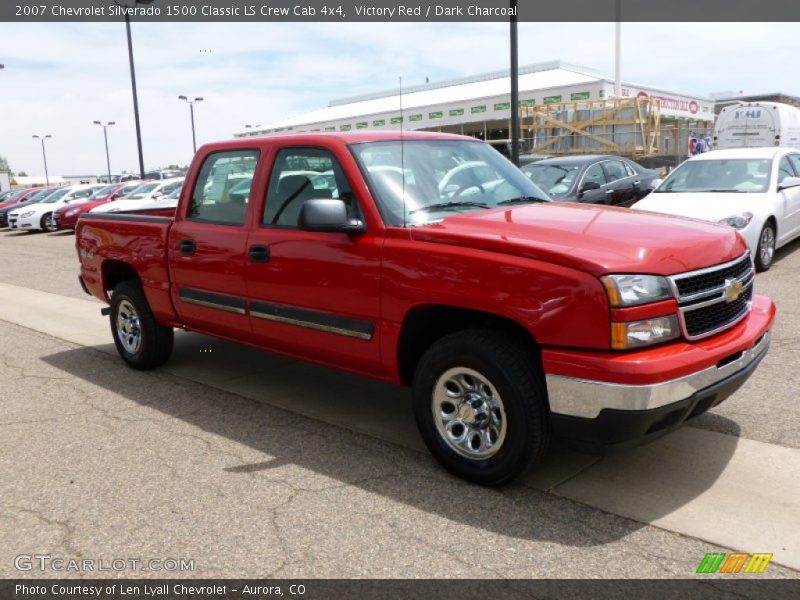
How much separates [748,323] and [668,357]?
35.8 inches

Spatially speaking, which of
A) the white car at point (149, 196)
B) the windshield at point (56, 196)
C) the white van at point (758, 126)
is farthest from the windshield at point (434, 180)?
the windshield at point (56, 196)

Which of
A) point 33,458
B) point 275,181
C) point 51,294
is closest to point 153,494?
point 33,458

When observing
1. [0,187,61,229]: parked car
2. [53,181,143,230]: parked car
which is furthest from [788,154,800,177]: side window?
[0,187,61,229]: parked car

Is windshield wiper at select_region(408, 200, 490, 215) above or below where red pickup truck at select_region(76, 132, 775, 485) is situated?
above

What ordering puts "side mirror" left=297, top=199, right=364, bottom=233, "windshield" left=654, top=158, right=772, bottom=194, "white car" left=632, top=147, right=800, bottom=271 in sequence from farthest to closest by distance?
"windshield" left=654, top=158, right=772, bottom=194 → "white car" left=632, top=147, right=800, bottom=271 → "side mirror" left=297, top=199, right=364, bottom=233

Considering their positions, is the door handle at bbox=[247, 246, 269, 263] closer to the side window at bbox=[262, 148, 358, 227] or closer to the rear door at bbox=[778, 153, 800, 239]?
the side window at bbox=[262, 148, 358, 227]

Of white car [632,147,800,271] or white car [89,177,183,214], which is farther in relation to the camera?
white car [89,177,183,214]

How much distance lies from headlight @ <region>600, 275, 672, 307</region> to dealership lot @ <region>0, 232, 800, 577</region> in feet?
3.36

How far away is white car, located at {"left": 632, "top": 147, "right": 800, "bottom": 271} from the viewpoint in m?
8.77

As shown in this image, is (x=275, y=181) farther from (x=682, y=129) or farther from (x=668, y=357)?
(x=682, y=129)

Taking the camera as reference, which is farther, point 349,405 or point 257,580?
point 349,405

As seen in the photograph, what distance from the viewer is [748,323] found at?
3736mm

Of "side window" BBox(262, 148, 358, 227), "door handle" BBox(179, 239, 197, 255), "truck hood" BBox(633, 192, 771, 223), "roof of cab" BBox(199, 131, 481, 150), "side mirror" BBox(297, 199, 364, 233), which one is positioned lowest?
"truck hood" BBox(633, 192, 771, 223)

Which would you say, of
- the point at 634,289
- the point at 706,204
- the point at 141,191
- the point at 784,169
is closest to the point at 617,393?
the point at 634,289
